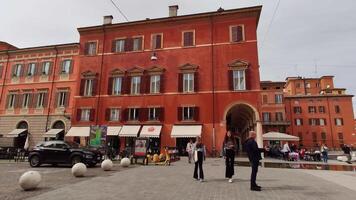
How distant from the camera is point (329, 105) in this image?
5925cm

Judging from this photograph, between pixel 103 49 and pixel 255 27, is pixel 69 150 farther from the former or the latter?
pixel 255 27

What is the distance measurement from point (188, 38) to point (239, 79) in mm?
7269

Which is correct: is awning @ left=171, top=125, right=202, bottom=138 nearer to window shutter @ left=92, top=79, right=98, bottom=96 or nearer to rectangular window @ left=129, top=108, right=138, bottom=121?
rectangular window @ left=129, top=108, right=138, bottom=121

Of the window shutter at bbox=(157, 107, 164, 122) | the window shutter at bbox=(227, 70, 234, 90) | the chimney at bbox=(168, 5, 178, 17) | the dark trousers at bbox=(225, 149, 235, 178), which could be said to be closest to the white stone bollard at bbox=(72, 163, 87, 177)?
the dark trousers at bbox=(225, 149, 235, 178)

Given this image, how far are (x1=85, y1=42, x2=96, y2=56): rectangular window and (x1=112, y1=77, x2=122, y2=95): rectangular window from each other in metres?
4.81

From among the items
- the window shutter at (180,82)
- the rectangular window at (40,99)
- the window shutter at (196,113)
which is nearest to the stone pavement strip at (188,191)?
the window shutter at (196,113)

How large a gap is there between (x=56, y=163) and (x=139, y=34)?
1858cm

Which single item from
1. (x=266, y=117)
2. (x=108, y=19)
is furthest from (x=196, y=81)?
(x=266, y=117)

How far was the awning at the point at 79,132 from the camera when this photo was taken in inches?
1114

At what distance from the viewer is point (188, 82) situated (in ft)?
90.7

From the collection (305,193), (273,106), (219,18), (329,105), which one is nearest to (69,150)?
(305,193)

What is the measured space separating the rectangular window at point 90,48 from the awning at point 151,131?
12.0 m

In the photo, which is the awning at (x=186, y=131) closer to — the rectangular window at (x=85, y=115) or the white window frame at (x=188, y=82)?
the white window frame at (x=188, y=82)

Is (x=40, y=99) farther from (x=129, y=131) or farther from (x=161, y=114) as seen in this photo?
(x=161, y=114)
